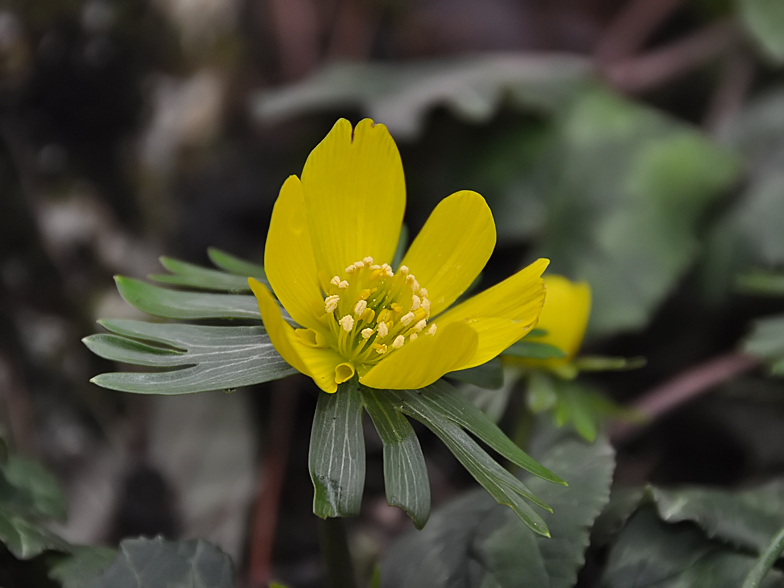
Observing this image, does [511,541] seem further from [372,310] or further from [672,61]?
[672,61]

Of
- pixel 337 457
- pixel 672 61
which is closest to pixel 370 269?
pixel 337 457

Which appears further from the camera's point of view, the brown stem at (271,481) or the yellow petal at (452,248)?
the brown stem at (271,481)

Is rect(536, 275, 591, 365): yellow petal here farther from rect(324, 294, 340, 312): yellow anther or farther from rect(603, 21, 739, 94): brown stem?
rect(603, 21, 739, 94): brown stem

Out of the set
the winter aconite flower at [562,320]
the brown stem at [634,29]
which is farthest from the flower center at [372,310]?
the brown stem at [634,29]

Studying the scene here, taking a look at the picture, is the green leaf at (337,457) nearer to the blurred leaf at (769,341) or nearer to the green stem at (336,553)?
the green stem at (336,553)

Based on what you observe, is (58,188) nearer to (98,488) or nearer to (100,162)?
(100,162)
